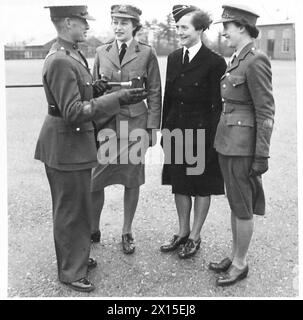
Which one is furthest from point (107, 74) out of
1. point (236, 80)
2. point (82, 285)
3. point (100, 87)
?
point (82, 285)

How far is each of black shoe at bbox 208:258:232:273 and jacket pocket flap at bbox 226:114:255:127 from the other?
52.1 inches

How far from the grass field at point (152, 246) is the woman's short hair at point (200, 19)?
1.95 meters

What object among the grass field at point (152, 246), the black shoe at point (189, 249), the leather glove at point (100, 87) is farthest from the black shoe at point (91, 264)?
the leather glove at point (100, 87)

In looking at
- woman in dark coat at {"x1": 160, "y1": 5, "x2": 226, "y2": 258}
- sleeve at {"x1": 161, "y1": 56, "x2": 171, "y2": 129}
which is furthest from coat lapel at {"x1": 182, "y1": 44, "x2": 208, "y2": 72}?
sleeve at {"x1": 161, "y1": 56, "x2": 171, "y2": 129}

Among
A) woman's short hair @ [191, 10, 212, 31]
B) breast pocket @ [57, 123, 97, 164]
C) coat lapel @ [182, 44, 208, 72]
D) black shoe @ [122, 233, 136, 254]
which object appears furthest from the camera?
black shoe @ [122, 233, 136, 254]

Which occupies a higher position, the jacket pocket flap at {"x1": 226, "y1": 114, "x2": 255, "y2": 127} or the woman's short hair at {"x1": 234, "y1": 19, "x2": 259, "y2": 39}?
the woman's short hair at {"x1": 234, "y1": 19, "x2": 259, "y2": 39}

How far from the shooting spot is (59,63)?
306cm

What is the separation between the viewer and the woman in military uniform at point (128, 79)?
3.91 meters

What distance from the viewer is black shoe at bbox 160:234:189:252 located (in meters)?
4.21

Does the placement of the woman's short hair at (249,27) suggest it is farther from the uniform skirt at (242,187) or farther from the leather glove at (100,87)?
the leather glove at (100,87)

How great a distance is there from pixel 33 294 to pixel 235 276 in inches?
68.0

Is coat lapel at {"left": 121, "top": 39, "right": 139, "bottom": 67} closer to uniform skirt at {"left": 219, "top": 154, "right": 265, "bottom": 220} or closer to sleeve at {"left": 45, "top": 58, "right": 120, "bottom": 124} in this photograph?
sleeve at {"left": 45, "top": 58, "right": 120, "bottom": 124}

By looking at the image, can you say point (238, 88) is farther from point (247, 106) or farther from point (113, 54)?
point (113, 54)
